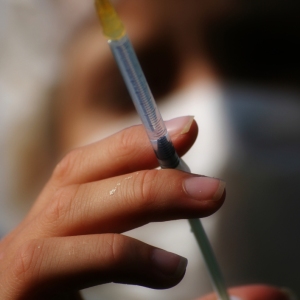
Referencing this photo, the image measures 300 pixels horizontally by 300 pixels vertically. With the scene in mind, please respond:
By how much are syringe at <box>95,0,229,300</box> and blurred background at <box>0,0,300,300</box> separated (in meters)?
0.20

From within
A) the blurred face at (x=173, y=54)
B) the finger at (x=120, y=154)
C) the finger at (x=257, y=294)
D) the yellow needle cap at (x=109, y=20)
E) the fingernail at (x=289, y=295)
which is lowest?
the fingernail at (x=289, y=295)

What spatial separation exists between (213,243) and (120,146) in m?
0.25

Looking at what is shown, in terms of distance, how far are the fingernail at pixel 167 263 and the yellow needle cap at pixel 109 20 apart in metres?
0.16

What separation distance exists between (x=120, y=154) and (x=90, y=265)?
0.37 ft

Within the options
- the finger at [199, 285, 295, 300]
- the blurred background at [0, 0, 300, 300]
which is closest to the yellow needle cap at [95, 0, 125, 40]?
the finger at [199, 285, 295, 300]

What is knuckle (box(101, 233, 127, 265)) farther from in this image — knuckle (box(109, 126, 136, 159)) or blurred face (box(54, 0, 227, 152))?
blurred face (box(54, 0, 227, 152))

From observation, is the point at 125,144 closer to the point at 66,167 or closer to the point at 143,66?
the point at 66,167

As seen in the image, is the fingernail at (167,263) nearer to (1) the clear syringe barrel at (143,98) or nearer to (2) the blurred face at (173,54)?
(1) the clear syringe barrel at (143,98)

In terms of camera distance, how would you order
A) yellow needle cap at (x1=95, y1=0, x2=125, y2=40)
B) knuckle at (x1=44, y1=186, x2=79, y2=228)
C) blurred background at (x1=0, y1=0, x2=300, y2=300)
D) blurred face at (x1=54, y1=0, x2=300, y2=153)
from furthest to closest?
blurred face at (x1=54, y1=0, x2=300, y2=153) < blurred background at (x1=0, y1=0, x2=300, y2=300) < knuckle at (x1=44, y1=186, x2=79, y2=228) < yellow needle cap at (x1=95, y1=0, x2=125, y2=40)

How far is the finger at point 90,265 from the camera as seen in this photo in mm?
296

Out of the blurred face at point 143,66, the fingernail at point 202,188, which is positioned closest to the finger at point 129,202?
the fingernail at point 202,188

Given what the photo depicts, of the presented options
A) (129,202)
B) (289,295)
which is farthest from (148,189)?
(289,295)

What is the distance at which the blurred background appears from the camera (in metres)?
0.55

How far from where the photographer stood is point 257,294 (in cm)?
40
